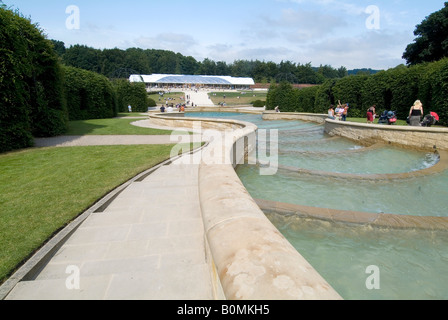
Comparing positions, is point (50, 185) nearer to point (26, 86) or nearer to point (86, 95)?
point (26, 86)

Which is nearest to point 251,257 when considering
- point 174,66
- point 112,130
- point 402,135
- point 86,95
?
point 402,135

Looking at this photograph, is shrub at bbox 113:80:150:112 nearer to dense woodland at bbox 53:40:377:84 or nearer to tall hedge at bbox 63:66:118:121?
tall hedge at bbox 63:66:118:121

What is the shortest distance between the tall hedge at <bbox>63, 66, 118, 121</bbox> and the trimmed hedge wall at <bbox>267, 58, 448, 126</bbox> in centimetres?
2281

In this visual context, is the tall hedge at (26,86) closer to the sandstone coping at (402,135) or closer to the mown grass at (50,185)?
the mown grass at (50,185)

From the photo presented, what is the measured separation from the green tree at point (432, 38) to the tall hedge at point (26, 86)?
4232cm

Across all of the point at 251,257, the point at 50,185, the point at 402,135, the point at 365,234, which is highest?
the point at 251,257

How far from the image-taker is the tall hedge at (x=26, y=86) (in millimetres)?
9750

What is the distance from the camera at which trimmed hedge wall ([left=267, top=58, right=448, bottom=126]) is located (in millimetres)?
14484

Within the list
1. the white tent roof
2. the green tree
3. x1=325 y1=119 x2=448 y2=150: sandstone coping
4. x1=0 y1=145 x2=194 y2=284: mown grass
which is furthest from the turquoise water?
the white tent roof

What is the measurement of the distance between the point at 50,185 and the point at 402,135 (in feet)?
38.3

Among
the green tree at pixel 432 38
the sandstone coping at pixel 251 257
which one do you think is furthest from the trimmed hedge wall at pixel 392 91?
the green tree at pixel 432 38

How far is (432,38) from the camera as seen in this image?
36.5 m
